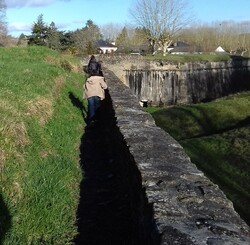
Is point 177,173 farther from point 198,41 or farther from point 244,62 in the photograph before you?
point 198,41

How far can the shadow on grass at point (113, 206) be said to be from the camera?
3.79 m

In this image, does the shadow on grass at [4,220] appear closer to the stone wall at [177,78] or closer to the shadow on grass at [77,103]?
the shadow on grass at [77,103]

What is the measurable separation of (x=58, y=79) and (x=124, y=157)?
815cm

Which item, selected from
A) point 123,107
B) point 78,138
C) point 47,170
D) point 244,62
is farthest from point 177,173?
point 244,62

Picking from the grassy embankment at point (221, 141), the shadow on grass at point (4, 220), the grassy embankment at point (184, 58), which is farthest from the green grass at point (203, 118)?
the grassy embankment at point (184, 58)

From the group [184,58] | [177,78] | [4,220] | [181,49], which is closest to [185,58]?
[184,58]

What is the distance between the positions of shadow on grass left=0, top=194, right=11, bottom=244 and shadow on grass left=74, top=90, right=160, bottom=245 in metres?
0.73

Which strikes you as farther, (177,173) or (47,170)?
(47,170)

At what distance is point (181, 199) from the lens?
135 inches

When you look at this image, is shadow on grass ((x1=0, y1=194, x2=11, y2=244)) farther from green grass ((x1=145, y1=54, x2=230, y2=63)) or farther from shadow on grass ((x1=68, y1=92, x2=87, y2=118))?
green grass ((x1=145, y1=54, x2=230, y2=63))

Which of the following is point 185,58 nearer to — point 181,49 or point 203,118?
point 203,118

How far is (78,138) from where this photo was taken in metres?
8.90

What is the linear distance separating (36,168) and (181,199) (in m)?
2.68

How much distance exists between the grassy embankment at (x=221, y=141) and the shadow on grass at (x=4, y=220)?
5.67m
